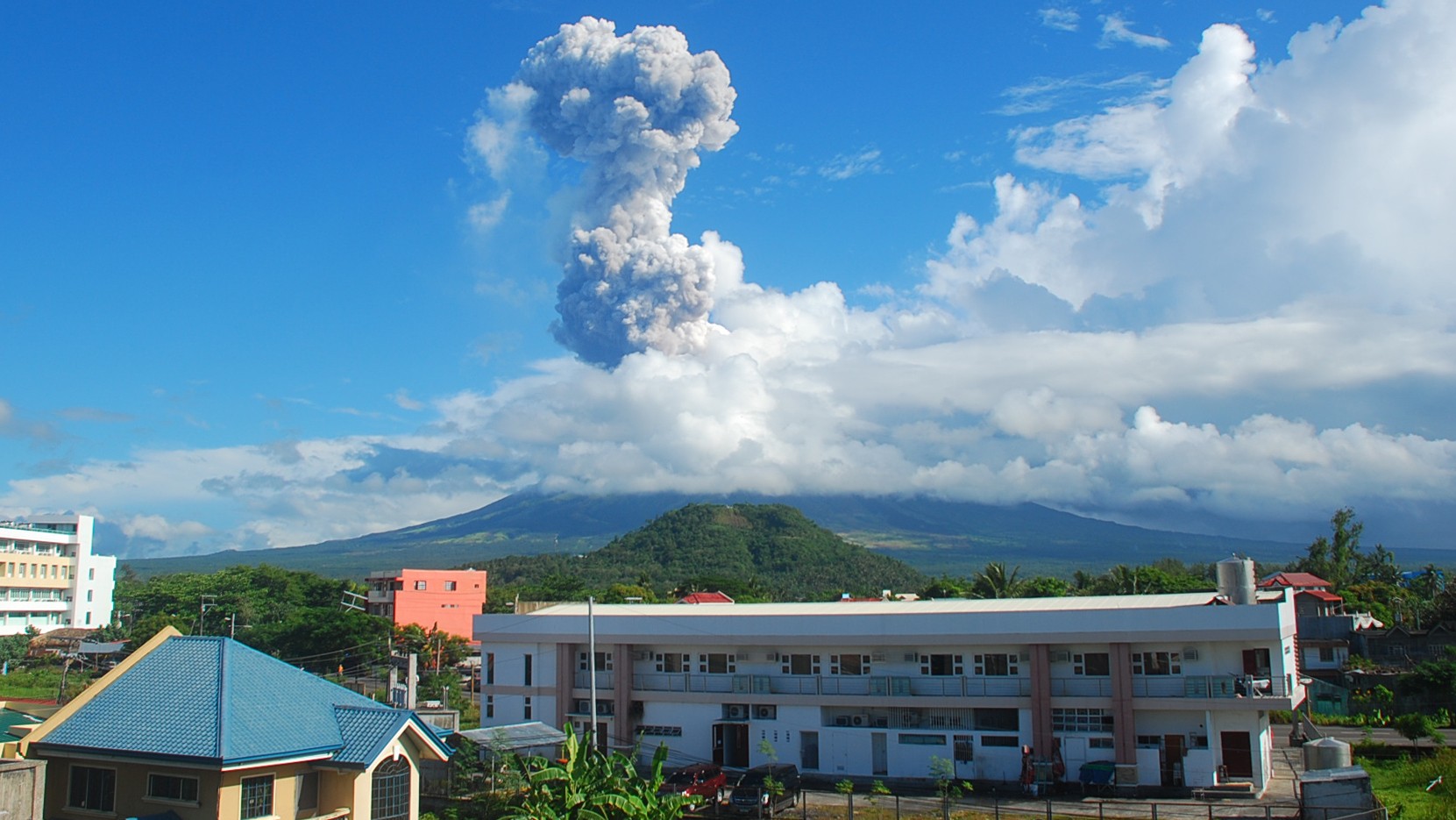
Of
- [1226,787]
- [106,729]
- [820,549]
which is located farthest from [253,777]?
[820,549]

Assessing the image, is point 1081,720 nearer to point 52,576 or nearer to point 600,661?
point 600,661

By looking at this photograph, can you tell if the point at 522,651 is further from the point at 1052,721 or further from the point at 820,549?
the point at 820,549

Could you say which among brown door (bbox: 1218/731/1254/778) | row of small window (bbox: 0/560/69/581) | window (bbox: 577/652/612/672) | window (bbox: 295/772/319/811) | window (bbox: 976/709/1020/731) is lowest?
brown door (bbox: 1218/731/1254/778)

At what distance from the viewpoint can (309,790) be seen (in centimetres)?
1706

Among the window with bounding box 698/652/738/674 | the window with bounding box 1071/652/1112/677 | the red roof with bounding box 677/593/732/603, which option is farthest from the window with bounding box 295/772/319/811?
the red roof with bounding box 677/593/732/603

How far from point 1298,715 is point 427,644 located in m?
41.8

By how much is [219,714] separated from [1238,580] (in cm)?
2508

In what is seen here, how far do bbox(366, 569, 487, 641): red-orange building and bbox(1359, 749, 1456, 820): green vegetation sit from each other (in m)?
55.4

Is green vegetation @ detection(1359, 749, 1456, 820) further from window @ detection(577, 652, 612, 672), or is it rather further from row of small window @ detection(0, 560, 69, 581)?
row of small window @ detection(0, 560, 69, 581)

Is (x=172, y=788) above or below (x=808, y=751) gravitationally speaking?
above

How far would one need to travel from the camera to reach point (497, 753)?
1012 inches

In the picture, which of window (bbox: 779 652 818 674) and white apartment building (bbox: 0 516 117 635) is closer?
window (bbox: 779 652 818 674)

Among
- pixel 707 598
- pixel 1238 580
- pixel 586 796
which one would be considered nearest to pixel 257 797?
pixel 586 796

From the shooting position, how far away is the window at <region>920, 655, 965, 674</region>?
30.1 m
